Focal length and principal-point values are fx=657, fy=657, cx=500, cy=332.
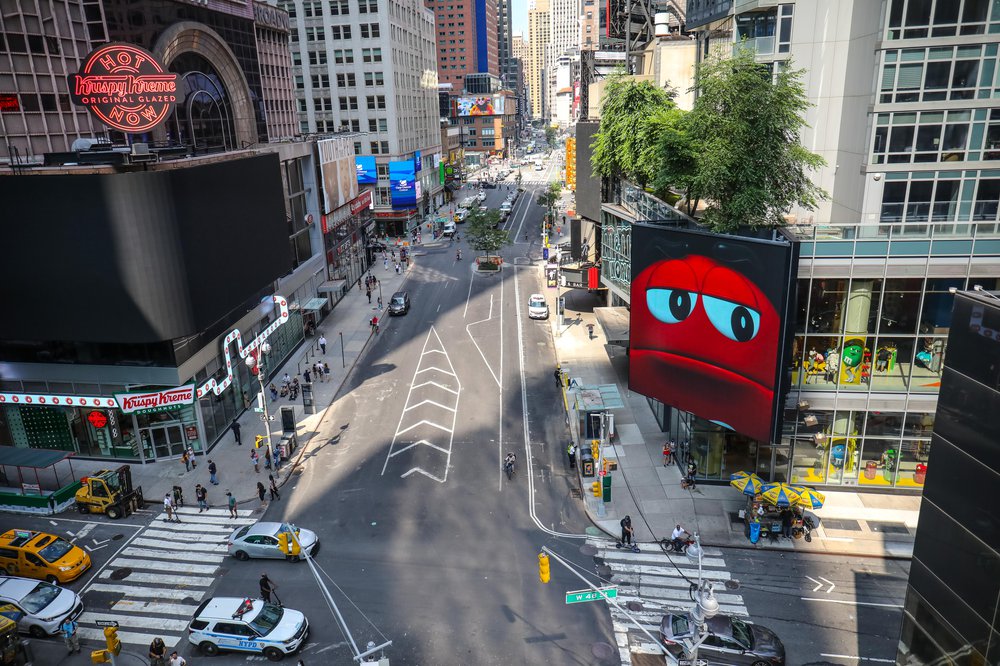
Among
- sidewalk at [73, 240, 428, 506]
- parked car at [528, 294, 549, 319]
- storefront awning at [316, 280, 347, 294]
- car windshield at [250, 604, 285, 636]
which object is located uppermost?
storefront awning at [316, 280, 347, 294]

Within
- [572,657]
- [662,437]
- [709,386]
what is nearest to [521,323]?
[662,437]

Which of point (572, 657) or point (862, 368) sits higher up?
point (862, 368)

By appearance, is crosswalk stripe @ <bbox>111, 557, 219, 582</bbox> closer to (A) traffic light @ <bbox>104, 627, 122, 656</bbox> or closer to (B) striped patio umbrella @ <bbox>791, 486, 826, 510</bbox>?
(A) traffic light @ <bbox>104, 627, 122, 656</bbox>

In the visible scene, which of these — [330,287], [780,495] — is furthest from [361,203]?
[780,495]

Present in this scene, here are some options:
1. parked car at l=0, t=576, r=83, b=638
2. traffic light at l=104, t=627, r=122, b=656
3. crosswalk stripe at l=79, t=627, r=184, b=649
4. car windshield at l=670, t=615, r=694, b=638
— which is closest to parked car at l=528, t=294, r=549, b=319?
car windshield at l=670, t=615, r=694, b=638

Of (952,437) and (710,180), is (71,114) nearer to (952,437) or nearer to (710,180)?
(710,180)

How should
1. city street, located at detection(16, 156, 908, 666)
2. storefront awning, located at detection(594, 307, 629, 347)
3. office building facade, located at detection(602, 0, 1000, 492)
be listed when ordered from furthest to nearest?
1. storefront awning, located at detection(594, 307, 629, 347)
2. office building facade, located at detection(602, 0, 1000, 492)
3. city street, located at detection(16, 156, 908, 666)

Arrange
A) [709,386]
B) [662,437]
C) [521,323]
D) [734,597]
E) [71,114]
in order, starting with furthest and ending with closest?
[521,323]
[71,114]
[662,437]
[709,386]
[734,597]

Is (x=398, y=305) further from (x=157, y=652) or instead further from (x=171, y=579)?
(x=157, y=652)
